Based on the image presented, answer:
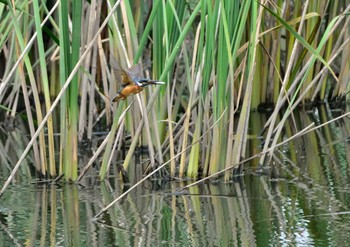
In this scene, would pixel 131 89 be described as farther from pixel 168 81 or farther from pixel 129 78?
pixel 168 81

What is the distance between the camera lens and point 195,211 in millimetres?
4684

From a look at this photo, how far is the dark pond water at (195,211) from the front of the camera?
13.5ft

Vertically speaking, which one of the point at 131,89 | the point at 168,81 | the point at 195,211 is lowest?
the point at 195,211

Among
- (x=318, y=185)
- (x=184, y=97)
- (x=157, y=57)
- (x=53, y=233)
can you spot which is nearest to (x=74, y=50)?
(x=157, y=57)

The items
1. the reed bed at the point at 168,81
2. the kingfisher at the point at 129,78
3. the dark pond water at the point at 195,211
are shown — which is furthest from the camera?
the reed bed at the point at 168,81

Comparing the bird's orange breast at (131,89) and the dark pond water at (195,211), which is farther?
the bird's orange breast at (131,89)

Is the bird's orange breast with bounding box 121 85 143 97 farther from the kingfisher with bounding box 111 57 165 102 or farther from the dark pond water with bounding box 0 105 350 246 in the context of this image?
the dark pond water with bounding box 0 105 350 246

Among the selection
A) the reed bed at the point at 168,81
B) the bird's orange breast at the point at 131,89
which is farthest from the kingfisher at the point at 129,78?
the reed bed at the point at 168,81

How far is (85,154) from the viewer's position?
6.39 meters

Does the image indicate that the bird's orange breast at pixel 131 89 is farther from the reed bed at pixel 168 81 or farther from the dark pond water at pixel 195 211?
the dark pond water at pixel 195 211

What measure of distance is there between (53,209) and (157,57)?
1.19m

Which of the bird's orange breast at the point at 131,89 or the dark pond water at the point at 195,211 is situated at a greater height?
the bird's orange breast at the point at 131,89

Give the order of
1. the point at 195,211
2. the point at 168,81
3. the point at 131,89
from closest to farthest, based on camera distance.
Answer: the point at 195,211 → the point at 131,89 → the point at 168,81

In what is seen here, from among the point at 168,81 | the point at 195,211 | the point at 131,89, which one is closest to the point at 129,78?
the point at 131,89
